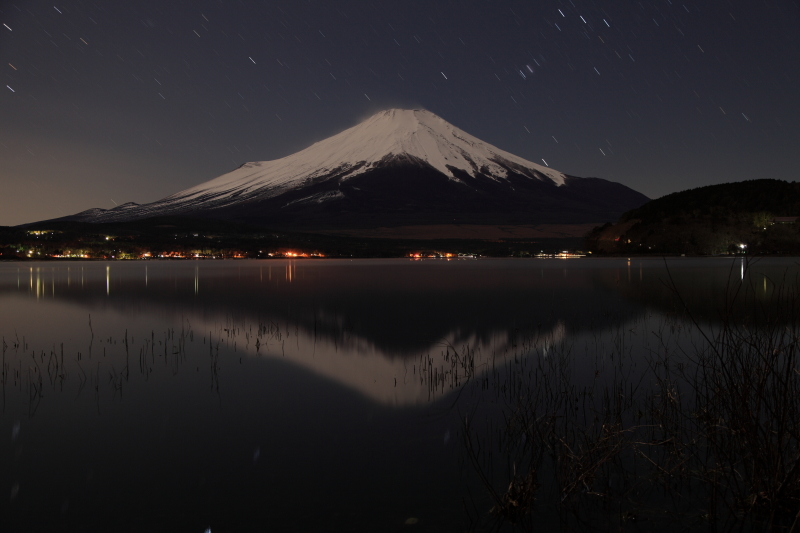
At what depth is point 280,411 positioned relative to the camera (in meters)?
6.44

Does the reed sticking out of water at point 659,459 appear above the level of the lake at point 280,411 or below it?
above

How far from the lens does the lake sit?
4.07 meters

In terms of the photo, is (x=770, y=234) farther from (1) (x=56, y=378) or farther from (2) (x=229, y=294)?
(1) (x=56, y=378)

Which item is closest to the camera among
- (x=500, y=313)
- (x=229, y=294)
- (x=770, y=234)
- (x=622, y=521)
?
(x=622, y=521)

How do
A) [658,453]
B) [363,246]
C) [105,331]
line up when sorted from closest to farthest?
[658,453]
[105,331]
[363,246]

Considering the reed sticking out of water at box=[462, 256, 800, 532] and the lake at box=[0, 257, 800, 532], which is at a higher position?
the reed sticking out of water at box=[462, 256, 800, 532]

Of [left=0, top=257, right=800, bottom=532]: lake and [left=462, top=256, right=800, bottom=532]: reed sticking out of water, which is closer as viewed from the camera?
[left=462, top=256, right=800, bottom=532]: reed sticking out of water

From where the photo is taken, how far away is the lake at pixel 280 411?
4066 mm

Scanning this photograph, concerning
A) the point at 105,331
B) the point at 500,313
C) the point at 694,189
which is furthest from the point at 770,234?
the point at 105,331

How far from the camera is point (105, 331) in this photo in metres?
12.9

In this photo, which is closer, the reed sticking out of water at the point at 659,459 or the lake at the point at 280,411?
the reed sticking out of water at the point at 659,459

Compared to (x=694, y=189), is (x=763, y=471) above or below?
below

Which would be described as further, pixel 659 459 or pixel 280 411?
pixel 280 411

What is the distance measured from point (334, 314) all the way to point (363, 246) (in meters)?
101
